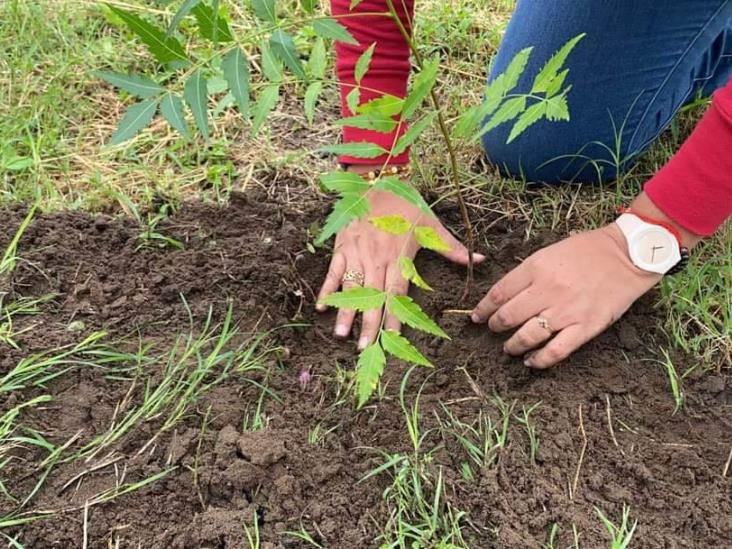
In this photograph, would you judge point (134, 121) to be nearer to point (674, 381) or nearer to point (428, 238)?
point (428, 238)

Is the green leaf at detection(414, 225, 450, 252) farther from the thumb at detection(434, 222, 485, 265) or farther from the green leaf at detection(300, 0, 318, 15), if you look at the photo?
the thumb at detection(434, 222, 485, 265)

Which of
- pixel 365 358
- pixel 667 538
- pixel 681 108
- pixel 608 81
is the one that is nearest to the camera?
pixel 365 358

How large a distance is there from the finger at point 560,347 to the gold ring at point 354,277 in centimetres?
43

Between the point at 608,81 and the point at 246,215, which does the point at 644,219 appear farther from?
the point at 246,215

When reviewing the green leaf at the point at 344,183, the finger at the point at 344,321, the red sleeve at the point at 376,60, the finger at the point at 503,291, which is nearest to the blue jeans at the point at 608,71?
the red sleeve at the point at 376,60

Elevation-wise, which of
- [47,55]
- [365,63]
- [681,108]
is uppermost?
[365,63]

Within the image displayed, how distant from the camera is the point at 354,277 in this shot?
1.66 m

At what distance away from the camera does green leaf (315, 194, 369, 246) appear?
3.26ft

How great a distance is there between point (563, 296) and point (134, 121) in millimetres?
955

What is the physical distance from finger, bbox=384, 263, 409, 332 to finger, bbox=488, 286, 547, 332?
0.22m

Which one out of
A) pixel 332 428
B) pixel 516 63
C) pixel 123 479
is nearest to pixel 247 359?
pixel 332 428

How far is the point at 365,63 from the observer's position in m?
1.15

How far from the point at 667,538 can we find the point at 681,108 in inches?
57.7

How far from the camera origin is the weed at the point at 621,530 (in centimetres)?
120
